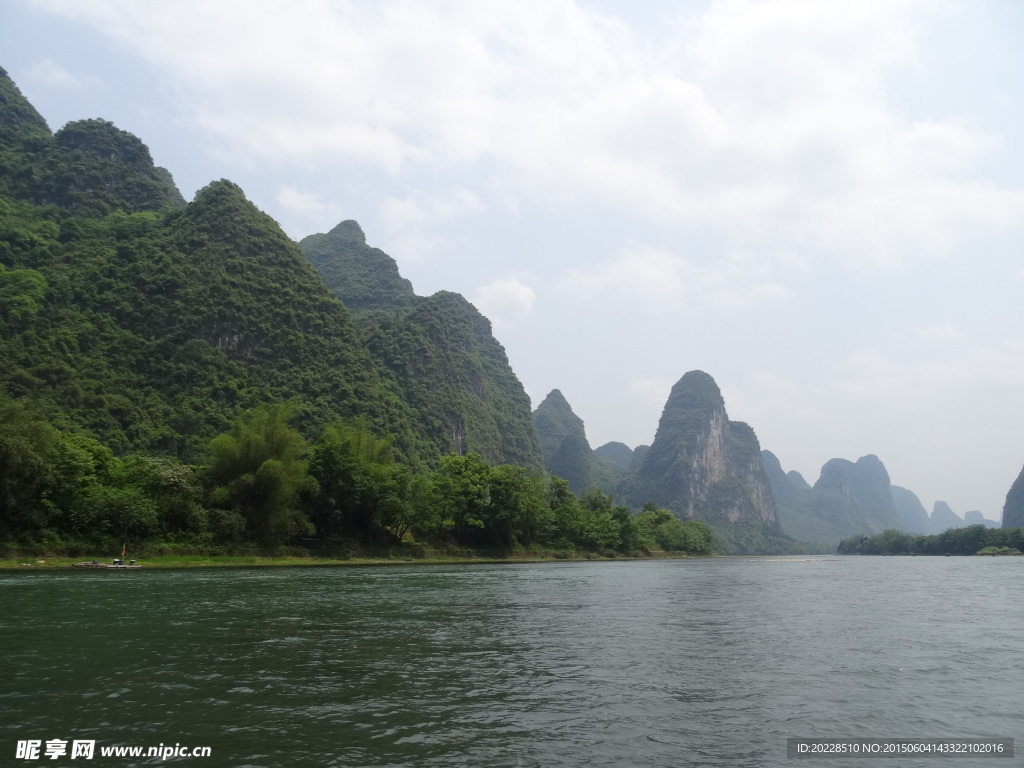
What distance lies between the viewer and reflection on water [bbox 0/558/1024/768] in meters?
9.04

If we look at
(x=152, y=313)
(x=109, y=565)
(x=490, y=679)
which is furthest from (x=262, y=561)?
(x=152, y=313)

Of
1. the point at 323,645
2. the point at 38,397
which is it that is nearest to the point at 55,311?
the point at 38,397

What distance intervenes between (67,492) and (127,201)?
105400mm

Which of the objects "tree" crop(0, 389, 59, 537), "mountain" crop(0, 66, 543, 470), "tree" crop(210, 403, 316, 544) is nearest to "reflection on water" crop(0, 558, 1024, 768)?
"tree" crop(0, 389, 59, 537)

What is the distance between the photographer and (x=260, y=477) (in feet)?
182

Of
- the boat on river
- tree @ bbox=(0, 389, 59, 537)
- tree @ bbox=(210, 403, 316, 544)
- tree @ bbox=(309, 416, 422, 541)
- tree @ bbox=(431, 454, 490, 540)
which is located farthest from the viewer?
tree @ bbox=(431, 454, 490, 540)

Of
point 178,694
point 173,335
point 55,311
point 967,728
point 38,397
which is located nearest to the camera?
point 967,728

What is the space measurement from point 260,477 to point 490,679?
47101 mm

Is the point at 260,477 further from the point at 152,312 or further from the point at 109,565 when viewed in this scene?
the point at 152,312

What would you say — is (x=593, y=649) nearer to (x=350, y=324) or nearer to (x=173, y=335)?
(x=173, y=335)

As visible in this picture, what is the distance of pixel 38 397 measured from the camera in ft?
244

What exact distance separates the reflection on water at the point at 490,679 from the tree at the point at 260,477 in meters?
29.2

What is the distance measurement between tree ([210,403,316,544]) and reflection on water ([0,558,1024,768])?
95.7ft

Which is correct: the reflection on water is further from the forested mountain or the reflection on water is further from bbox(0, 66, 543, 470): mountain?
bbox(0, 66, 543, 470): mountain
